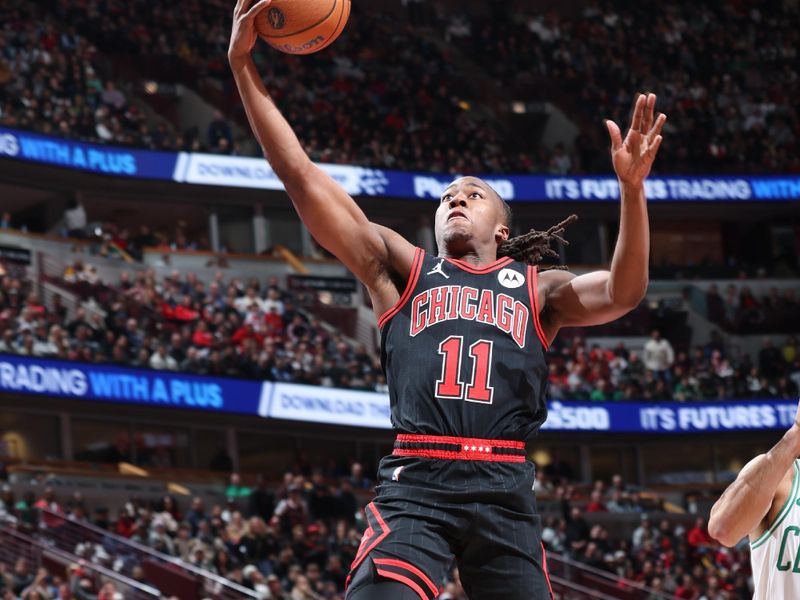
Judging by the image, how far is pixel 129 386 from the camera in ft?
77.9

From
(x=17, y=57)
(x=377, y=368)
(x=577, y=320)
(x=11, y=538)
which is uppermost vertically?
(x=17, y=57)

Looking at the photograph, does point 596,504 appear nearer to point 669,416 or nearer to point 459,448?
point 669,416

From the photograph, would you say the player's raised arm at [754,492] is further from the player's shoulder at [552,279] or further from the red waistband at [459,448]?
the player's shoulder at [552,279]

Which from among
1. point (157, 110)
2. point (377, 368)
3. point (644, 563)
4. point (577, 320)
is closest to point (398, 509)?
point (577, 320)

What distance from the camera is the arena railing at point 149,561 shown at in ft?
55.9

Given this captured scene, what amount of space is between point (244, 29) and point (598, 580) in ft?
56.8

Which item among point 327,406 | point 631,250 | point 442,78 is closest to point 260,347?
point 327,406

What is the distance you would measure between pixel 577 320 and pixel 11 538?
13828mm

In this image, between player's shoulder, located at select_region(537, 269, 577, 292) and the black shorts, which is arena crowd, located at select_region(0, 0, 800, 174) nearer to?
player's shoulder, located at select_region(537, 269, 577, 292)

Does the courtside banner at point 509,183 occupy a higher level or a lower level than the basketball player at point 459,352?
higher

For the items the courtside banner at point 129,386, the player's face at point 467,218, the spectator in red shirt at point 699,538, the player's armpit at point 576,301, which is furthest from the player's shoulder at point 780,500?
the spectator in red shirt at point 699,538

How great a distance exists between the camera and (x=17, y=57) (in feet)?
91.9

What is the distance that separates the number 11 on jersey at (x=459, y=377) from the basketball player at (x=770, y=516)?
1013 mm

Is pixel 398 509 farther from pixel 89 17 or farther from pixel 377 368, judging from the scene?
pixel 89 17
